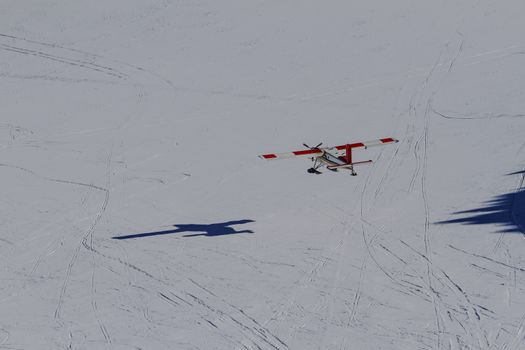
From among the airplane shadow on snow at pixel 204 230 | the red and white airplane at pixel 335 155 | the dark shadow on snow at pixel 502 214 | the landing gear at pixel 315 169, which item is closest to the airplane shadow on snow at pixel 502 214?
the dark shadow on snow at pixel 502 214

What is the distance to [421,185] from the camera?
30.9 m

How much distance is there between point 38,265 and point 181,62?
1863 centimetres

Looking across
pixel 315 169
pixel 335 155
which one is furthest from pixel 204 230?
pixel 335 155

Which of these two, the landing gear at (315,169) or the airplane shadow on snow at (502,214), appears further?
the landing gear at (315,169)

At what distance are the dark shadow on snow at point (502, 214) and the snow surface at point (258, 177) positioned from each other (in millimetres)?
71

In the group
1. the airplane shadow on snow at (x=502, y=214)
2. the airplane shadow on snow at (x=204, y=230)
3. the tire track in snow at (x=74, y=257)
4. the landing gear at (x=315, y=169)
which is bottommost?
the tire track in snow at (x=74, y=257)

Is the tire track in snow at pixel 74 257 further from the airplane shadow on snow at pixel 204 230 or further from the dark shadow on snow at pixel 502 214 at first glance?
the dark shadow on snow at pixel 502 214

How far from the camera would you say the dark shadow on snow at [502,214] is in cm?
2770

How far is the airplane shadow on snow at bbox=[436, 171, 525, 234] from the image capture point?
2769 cm

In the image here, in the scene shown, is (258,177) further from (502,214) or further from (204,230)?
(502,214)

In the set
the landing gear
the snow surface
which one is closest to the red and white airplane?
the landing gear

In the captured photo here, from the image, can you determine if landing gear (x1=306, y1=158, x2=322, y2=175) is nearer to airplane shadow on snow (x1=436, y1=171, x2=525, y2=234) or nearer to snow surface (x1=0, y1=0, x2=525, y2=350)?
snow surface (x1=0, y1=0, x2=525, y2=350)

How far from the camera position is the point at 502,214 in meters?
28.3

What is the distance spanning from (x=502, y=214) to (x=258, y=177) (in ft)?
29.3
